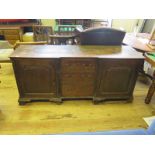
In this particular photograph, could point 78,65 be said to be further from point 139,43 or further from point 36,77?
point 139,43

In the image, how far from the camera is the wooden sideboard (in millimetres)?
1747

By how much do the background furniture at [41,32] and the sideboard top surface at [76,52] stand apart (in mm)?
1108

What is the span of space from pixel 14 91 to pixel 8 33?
2326 millimetres

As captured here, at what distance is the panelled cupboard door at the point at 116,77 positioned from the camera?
1804 millimetres

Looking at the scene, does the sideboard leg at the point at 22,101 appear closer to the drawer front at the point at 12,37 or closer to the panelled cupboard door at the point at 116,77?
the panelled cupboard door at the point at 116,77

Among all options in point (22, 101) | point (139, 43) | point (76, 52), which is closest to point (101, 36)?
point (76, 52)

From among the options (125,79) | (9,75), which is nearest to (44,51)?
(125,79)

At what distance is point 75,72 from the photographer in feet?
6.04

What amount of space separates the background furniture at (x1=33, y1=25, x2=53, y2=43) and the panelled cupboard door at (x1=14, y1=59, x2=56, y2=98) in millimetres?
1332

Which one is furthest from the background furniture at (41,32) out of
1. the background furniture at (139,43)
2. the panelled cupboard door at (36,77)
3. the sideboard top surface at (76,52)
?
the background furniture at (139,43)

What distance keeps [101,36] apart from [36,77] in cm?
104

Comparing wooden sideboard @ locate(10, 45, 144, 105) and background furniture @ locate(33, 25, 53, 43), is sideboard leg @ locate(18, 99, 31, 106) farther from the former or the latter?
background furniture @ locate(33, 25, 53, 43)

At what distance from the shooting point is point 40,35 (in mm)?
3094
